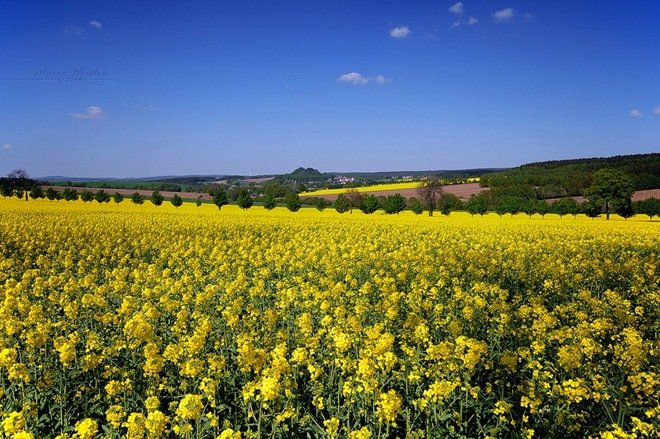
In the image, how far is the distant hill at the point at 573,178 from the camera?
247 feet

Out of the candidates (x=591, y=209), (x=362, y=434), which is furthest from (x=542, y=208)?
(x=362, y=434)

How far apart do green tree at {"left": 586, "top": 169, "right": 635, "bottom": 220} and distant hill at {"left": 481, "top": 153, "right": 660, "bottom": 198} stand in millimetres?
14952

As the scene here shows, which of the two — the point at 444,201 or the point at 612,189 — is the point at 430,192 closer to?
the point at 444,201

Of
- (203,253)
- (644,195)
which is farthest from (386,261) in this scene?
(644,195)

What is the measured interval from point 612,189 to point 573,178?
3134 cm

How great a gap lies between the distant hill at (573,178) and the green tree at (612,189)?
15.0 m

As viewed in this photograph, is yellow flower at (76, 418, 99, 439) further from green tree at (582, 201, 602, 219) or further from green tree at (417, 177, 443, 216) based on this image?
green tree at (582, 201, 602, 219)

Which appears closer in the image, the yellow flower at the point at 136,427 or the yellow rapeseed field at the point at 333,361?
the yellow flower at the point at 136,427

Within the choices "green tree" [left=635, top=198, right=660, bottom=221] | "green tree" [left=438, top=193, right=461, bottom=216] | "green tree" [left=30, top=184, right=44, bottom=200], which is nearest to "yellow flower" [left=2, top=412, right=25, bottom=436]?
"green tree" [left=438, top=193, right=461, bottom=216]

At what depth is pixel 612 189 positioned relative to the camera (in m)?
52.5

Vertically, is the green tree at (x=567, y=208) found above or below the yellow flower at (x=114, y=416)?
below

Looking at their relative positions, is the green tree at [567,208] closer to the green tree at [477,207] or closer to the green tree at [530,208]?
the green tree at [530,208]

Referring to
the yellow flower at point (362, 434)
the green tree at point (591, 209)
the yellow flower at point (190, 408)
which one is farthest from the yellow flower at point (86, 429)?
the green tree at point (591, 209)

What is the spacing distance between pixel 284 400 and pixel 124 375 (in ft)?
6.29
